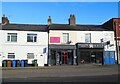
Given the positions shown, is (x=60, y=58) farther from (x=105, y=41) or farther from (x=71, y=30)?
(x=105, y=41)

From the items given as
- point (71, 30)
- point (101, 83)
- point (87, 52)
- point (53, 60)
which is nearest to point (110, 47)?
point (87, 52)

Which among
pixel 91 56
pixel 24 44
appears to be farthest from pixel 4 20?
pixel 91 56

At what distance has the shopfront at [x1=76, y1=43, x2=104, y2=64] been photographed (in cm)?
3997

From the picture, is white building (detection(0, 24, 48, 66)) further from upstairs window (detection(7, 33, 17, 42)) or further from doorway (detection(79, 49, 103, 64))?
doorway (detection(79, 49, 103, 64))

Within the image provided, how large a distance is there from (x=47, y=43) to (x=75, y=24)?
8.01 metres

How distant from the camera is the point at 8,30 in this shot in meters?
39.6

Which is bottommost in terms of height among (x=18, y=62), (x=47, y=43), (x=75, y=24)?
(x=18, y=62)

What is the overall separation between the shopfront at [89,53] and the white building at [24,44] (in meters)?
5.43

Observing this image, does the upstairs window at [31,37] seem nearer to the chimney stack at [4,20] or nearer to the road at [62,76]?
the chimney stack at [4,20]

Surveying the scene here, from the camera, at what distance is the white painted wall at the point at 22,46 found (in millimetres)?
39156

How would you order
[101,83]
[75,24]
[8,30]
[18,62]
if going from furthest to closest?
[75,24] < [8,30] < [18,62] < [101,83]

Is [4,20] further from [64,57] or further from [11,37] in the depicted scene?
[64,57]

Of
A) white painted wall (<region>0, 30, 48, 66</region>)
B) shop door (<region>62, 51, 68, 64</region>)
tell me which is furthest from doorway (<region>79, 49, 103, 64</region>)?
white painted wall (<region>0, 30, 48, 66</region>)

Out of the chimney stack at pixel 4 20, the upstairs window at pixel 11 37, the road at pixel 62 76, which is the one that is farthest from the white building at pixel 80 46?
the road at pixel 62 76
